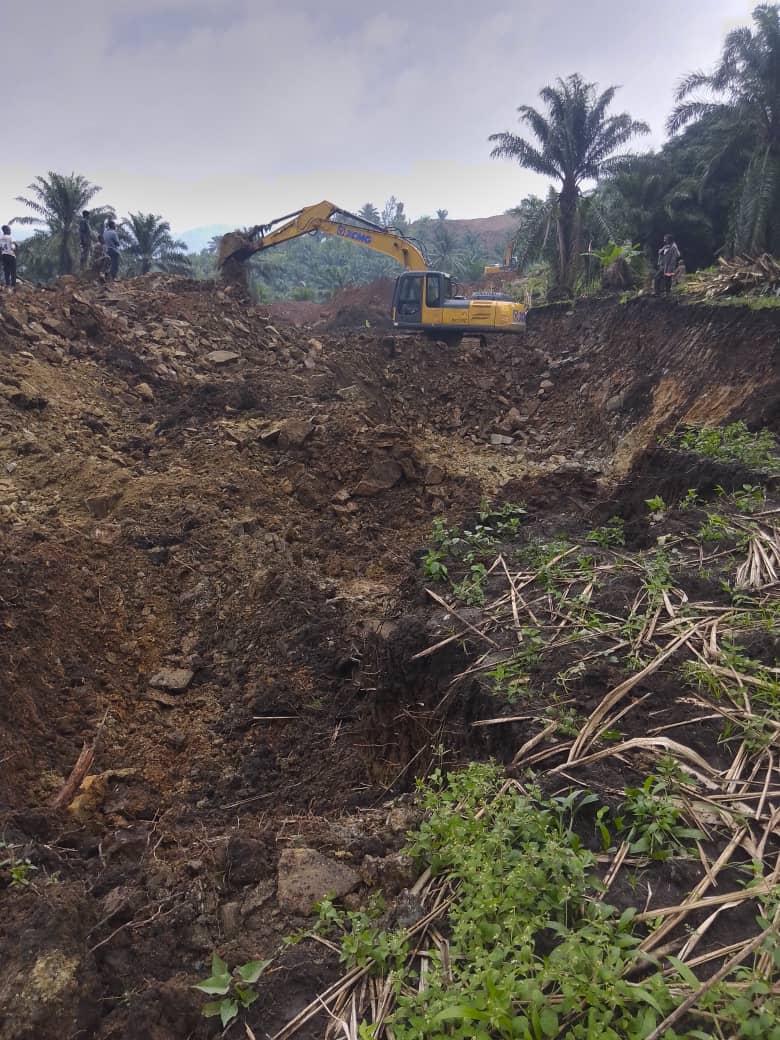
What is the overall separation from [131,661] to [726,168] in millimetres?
19204

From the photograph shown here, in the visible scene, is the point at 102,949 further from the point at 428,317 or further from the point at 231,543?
the point at 428,317

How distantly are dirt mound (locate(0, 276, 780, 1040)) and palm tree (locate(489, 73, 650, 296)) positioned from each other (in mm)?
7969

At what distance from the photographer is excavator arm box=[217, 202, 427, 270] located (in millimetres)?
15312

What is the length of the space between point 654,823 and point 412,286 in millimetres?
13577

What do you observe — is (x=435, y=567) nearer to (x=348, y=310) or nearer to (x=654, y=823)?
(x=654, y=823)

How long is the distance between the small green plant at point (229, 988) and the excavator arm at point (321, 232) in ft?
50.3

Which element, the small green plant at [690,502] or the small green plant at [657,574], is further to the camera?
the small green plant at [690,502]

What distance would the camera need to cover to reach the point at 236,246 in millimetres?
15914

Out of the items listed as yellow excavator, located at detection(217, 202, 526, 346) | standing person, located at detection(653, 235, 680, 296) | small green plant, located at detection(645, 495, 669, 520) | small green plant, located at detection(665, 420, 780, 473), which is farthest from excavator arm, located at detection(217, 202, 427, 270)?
small green plant, located at detection(645, 495, 669, 520)

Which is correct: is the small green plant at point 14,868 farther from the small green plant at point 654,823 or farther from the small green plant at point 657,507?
the small green plant at point 657,507

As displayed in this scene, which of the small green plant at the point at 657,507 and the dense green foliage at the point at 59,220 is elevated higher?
the dense green foliage at the point at 59,220

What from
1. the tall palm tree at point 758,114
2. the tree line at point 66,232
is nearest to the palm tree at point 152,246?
the tree line at point 66,232

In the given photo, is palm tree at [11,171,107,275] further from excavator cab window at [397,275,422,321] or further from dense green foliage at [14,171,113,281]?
excavator cab window at [397,275,422,321]

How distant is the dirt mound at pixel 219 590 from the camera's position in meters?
2.59
